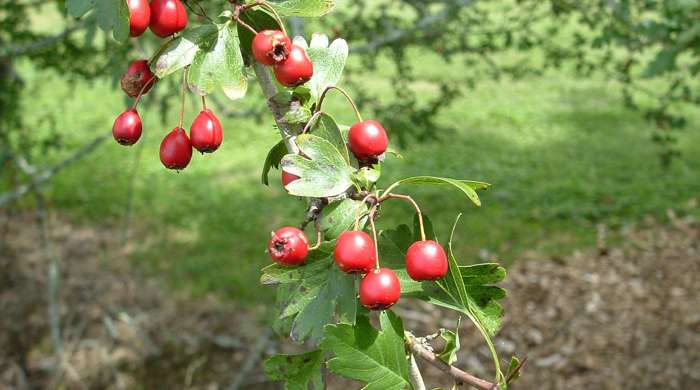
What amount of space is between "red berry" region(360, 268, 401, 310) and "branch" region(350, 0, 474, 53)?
2529 millimetres

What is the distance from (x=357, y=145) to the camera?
3.25 ft

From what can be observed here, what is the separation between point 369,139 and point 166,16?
291 millimetres

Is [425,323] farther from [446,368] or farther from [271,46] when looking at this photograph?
[271,46]

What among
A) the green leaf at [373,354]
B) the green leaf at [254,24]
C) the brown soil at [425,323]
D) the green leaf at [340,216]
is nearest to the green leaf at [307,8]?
the green leaf at [254,24]

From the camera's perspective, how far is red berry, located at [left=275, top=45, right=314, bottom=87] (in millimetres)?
915

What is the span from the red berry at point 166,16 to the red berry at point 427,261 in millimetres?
401

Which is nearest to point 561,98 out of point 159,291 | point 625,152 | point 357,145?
point 625,152

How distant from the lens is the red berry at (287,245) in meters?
0.90

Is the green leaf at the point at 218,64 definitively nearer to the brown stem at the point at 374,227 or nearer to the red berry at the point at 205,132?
the red berry at the point at 205,132

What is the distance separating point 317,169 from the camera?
0.92m

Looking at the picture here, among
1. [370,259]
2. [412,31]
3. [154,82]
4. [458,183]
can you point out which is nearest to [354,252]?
[370,259]

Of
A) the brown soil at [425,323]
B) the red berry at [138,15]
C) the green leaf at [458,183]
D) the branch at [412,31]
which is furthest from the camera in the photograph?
the brown soil at [425,323]

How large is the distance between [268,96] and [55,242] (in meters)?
5.68

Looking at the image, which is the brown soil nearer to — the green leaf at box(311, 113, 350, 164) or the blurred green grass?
the blurred green grass
